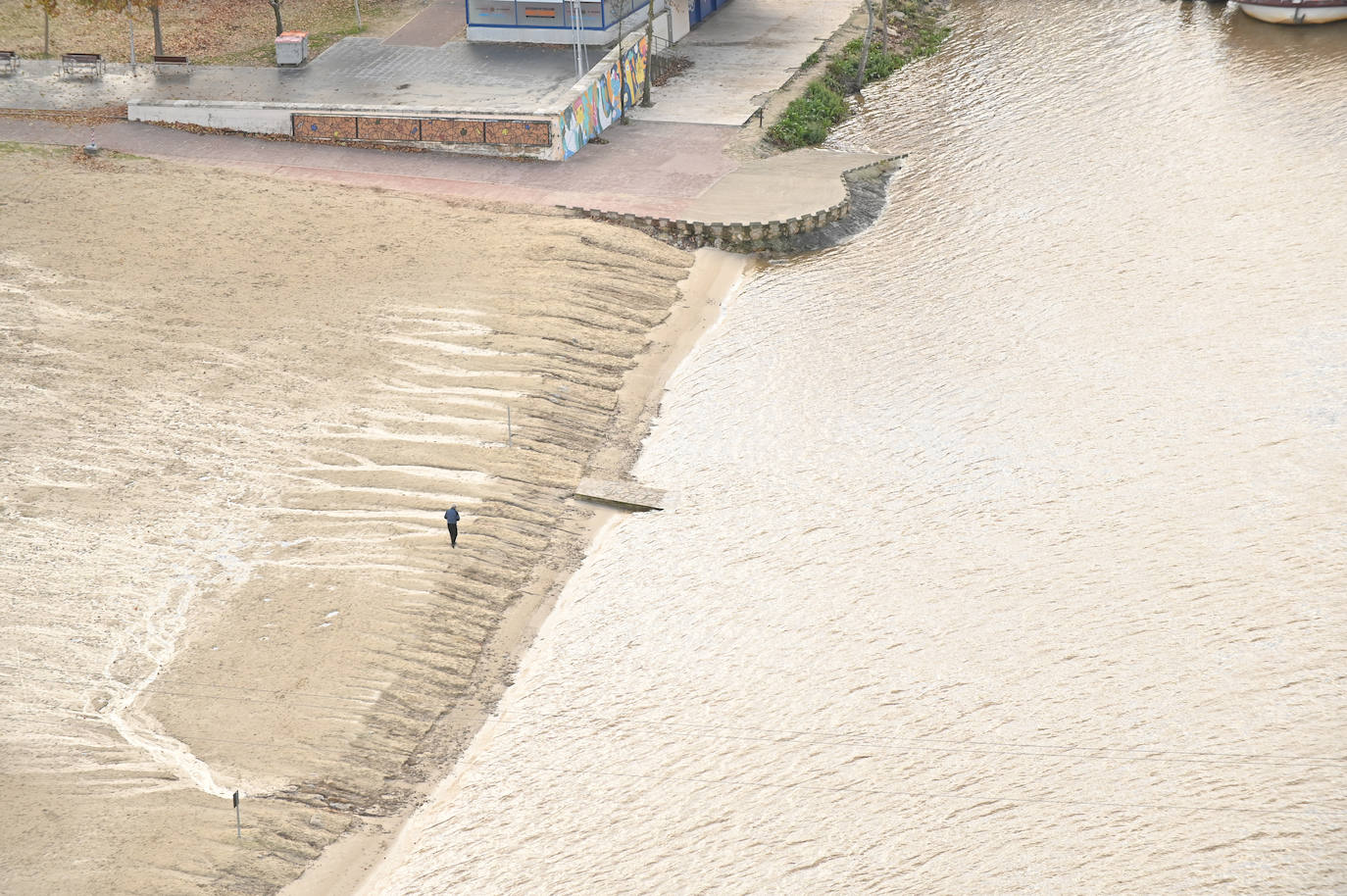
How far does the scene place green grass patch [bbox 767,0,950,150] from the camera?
50.1 m

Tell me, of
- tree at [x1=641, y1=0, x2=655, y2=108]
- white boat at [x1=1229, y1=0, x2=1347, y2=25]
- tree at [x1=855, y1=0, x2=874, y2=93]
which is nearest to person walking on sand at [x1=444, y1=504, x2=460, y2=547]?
tree at [x1=641, y1=0, x2=655, y2=108]

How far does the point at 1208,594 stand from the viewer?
29.7 meters

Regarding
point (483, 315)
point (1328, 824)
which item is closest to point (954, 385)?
point (483, 315)

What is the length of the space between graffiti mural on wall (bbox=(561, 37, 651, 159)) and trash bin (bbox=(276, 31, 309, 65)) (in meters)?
11.2

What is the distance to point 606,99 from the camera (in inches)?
1951

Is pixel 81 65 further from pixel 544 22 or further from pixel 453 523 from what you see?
pixel 453 523

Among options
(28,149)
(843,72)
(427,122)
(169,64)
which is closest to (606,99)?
(427,122)

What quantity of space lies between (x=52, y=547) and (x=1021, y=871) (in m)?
19.1

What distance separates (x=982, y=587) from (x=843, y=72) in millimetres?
30777

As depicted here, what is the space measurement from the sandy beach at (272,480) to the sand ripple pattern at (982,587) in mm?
1798

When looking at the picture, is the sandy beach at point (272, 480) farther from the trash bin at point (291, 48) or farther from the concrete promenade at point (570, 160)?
the trash bin at point (291, 48)

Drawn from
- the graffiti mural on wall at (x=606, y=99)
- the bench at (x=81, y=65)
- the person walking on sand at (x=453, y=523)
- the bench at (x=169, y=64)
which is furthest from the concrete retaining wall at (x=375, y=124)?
the person walking on sand at (x=453, y=523)

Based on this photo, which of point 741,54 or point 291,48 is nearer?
point 291,48

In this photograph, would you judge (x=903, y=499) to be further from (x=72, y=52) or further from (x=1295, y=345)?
(x=72, y=52)
